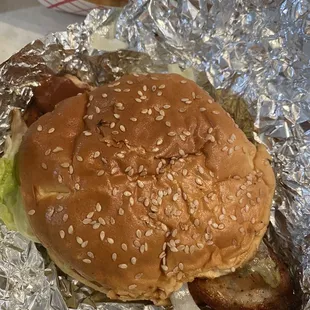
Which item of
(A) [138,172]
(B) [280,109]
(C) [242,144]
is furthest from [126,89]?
(B) [280,109]

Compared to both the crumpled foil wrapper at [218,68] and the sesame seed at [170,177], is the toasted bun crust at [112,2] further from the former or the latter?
the sesame seed at [170,177]

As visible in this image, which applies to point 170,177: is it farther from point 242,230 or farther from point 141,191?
point 242,230

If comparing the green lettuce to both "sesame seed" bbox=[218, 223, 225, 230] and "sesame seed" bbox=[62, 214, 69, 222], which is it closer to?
"sesame seed" bbox=[62, 214, 69, 222]

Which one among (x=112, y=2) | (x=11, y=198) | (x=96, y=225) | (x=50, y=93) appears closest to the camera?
(x=96, y=225)

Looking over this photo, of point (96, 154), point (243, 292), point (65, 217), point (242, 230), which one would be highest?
point (96, 154)

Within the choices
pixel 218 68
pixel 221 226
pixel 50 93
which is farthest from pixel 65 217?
pixel 218 68

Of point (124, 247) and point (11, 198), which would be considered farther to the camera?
point (11, 198)

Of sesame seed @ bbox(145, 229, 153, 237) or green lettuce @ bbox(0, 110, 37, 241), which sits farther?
green lettuce @ bbox(0, 110, 37, 241)

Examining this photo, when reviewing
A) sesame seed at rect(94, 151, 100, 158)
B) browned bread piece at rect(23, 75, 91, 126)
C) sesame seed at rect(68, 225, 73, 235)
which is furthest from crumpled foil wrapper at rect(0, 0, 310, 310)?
sesame seed at rect(94, 151, 100, 158)
